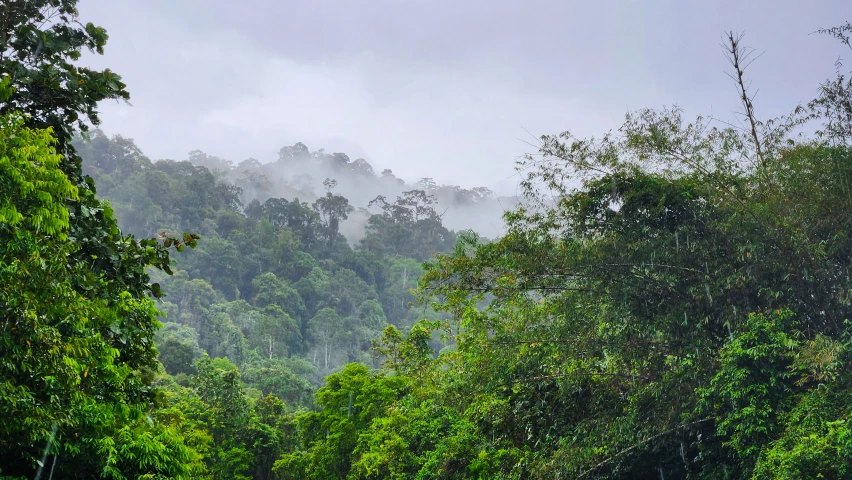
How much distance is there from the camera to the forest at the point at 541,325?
529 centimetres

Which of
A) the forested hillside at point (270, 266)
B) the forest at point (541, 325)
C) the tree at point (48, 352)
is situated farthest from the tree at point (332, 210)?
the tree at point (48, 352)

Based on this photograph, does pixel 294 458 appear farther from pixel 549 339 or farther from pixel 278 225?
pixel 278 225

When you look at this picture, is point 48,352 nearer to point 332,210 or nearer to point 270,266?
point 270,266

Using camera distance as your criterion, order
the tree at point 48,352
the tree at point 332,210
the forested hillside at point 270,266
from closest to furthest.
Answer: the tree at point 48,352, the forested hillside at point 270,266, the tree at point 332,210

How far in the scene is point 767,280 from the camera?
35.8 feet

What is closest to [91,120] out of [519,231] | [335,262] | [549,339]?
[519,231]

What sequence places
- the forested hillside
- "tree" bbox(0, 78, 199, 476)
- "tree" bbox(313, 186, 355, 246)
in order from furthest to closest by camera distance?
"tree" bbox(313, 186, 355, 246) < the forested hillside < "tree" bbox(0, 78, 199, 476)

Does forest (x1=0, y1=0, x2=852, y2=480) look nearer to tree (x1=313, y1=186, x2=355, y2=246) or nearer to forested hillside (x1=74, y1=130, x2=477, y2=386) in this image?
forested hillside (x1=74, y1=130, x2=477, y2=386)

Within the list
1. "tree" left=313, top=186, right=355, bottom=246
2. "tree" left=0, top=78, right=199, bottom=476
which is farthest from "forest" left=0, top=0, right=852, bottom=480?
"tree" left=313, top=186, right=355, bottom=246

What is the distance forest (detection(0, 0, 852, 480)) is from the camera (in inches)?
208

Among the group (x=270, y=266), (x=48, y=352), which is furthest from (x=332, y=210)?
(x=48, y=352)

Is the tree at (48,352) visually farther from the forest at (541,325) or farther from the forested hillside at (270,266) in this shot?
the forested hillside at (270,266)

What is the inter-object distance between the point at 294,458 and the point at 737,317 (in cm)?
1463

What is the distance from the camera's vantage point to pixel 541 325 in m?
12.7
